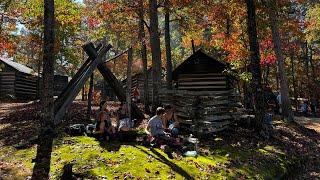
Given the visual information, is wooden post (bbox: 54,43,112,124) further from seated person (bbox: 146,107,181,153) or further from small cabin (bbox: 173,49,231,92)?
small cabin (bbox: 173,49,231,92)

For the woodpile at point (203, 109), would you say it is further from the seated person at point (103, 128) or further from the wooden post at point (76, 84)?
the seated person at point (103, 128)

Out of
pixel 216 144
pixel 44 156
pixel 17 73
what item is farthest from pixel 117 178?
pixel 17 73

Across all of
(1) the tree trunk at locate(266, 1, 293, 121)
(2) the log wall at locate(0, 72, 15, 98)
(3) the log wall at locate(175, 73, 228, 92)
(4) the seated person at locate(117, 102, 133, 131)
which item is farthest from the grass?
(2) the log wall at locate(0, 72, 15, 98)

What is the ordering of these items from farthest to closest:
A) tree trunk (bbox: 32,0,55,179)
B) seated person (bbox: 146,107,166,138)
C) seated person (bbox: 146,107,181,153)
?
seated person (bbox: 146,107,166,138), seated person (bbox: 146,107,181,153), tree trunk (bbox: 32,0,55,179)

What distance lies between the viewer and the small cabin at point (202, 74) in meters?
23.4

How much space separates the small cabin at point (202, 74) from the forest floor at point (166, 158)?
6.26m

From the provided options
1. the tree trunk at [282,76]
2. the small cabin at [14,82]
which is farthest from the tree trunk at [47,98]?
the small cabin at [14,82]

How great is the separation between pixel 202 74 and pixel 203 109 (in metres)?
8.55

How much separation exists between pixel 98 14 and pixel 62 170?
1426cm

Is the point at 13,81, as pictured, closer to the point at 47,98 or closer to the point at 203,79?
the point at 203,79

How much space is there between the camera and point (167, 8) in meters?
21.0

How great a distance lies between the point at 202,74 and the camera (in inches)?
956

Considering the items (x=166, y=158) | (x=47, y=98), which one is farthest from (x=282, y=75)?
(x=47, y=98)

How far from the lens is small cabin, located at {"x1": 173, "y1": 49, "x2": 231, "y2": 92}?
23.4m
